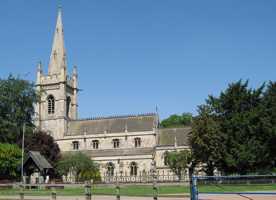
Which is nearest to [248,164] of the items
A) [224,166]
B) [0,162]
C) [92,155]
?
Answer: [224,166]

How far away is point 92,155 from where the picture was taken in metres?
87.6

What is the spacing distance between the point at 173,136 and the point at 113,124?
42.7ft

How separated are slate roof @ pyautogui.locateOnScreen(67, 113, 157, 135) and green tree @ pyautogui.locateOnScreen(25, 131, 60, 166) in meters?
16.7

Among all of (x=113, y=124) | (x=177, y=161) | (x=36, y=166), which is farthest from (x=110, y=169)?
(x=36, y=166)

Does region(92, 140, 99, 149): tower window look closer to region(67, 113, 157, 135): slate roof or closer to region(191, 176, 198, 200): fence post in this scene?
region(67, 113, 157, 135): slate roof

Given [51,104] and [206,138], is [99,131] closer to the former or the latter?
[51,104]

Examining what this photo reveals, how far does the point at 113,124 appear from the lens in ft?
298

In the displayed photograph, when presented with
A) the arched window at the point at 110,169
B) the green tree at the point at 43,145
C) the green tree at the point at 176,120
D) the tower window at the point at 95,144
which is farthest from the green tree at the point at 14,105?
the green tree at the point at 176,120

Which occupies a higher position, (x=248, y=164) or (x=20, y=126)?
(x=20, y=126)

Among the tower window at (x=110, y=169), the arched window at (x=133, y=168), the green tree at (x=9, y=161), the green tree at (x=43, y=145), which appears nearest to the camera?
the green tree at (x=9, y=161)

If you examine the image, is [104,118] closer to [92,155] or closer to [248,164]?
[92,155]

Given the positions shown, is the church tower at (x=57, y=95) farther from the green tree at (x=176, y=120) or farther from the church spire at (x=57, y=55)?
the green tree at (x=176, y=120)

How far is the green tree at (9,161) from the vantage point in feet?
169

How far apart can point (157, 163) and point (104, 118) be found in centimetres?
1692
